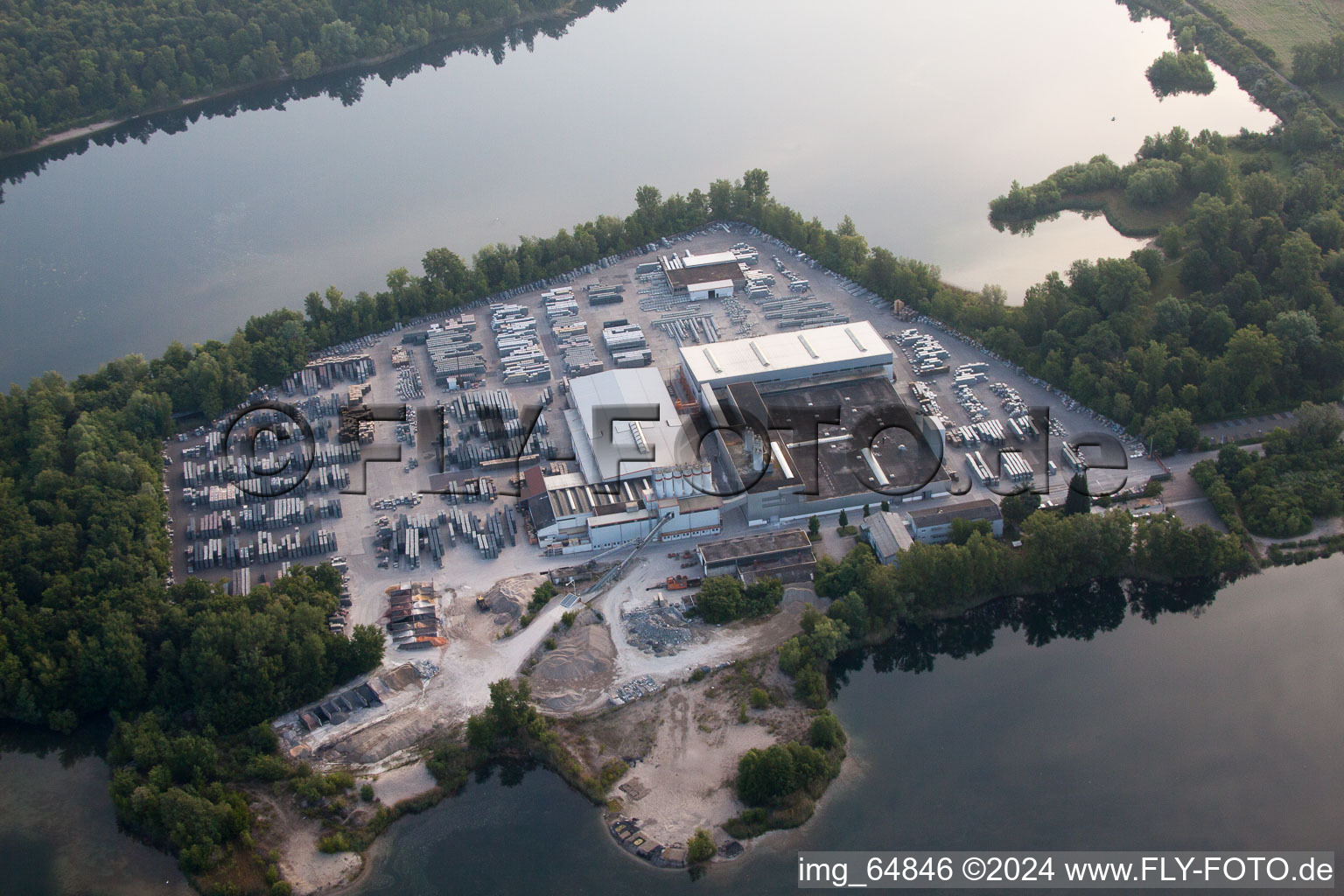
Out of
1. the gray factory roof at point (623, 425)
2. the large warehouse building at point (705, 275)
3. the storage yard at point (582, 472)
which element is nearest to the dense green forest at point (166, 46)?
the storage yard at point (582, 472)

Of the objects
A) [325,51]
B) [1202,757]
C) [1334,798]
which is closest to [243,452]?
[1202,757]

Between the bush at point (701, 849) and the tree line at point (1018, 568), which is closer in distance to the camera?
the bush at point (701, 849)

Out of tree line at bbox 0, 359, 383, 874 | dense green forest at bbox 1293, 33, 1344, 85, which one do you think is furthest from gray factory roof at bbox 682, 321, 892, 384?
dense green forest at bbox 1293, 33, 1344, 85

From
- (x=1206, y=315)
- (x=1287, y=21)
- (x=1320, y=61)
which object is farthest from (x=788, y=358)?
(x=1287, y=21)

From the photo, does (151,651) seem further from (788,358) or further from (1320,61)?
(1320,61)

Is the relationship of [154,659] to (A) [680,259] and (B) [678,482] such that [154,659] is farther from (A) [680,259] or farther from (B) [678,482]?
(A) [680,259]

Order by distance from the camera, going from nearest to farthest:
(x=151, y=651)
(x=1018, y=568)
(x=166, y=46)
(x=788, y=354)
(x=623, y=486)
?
(x=151, y=651) < (x=1018, y=568) < (x=623, y=486) < (x=788, y=354) < (x=166, y=46)

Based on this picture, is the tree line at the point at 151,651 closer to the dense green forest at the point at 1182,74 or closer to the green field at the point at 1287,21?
the dense green forest at the point at 1182,74
